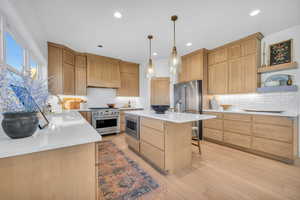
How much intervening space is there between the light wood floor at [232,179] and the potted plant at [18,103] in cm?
159

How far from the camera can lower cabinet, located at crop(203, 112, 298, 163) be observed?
218 centimetres

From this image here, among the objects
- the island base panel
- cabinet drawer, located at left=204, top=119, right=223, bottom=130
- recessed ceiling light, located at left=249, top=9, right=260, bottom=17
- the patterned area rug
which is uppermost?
recessed ceiling light, located at left=249, top=9, right=260, bottom=17

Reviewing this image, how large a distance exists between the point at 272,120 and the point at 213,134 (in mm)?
1246

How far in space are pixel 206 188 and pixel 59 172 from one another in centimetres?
170

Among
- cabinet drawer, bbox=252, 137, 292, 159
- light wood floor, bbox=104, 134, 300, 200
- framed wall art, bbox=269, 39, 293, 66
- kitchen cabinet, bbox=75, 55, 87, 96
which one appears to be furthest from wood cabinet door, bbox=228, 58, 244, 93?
kitchen cabinet, bbox=75, 55, 87, 96

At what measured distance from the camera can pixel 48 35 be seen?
9.15ft

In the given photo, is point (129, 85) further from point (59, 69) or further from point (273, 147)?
point (273, 147)

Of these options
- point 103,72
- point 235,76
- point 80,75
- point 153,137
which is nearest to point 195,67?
point 235,76

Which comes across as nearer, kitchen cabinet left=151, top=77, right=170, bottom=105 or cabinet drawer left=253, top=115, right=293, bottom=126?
cabinet drawer left=253, top=115, right=293, bottom=126

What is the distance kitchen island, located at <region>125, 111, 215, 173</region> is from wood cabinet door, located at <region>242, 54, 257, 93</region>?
185cm

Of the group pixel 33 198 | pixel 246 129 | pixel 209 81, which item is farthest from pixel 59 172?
pixel 209 81

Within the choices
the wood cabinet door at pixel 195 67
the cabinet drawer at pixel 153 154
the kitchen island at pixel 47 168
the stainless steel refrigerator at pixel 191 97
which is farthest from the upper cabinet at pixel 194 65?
the kitchen island at pixel 47 168

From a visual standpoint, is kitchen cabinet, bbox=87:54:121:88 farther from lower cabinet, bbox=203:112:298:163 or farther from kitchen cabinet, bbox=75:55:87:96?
lower cabinet, bbox=203:112:298:163

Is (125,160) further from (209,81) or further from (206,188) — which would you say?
(209,81)
